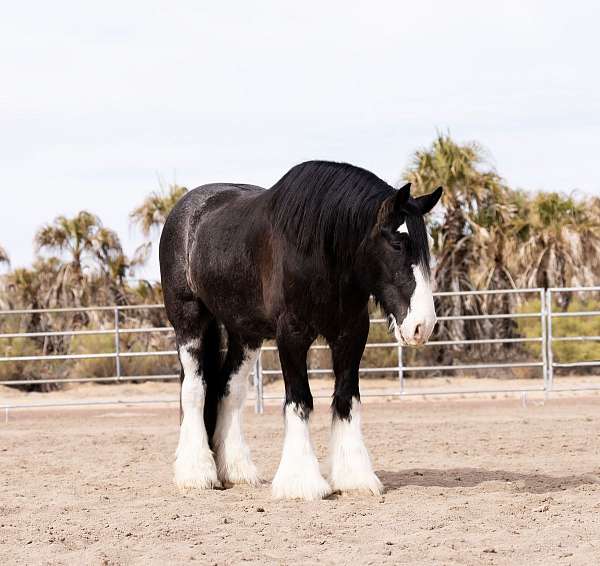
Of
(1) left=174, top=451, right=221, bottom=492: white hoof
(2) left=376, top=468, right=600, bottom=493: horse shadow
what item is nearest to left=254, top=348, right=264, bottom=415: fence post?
(2) left=376, top=468, right=600, bottom=493: horse shadow

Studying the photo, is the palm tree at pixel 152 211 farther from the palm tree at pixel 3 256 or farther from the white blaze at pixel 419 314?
the white blaze at pixel 419 314

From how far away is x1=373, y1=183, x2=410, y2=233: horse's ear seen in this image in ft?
17.2

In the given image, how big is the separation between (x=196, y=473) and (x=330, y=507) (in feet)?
3.97

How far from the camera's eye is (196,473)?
6230 mm

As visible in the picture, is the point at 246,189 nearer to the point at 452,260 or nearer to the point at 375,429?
the point at 375,429

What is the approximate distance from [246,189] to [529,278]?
46.4 ft

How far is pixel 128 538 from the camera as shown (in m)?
4.72

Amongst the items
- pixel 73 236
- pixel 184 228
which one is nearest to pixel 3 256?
pixel 73 236

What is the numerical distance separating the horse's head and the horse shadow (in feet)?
4.28

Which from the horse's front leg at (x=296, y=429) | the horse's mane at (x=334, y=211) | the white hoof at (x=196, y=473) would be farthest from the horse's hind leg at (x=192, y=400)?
the horse's mane at (x=334, y=211)

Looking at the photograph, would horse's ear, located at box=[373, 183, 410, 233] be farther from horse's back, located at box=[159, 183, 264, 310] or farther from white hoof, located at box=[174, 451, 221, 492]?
white hoof, located at box=[174, 451, 221, 492]

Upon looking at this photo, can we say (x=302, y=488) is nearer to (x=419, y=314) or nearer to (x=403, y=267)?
(x=419, y=314)

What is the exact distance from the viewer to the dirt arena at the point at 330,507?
4.37 m

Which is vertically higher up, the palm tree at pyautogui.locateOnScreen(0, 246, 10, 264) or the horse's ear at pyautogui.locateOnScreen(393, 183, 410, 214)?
the palm tree at pyautogui.locateOnScreen(0, 246, 10, 264)
